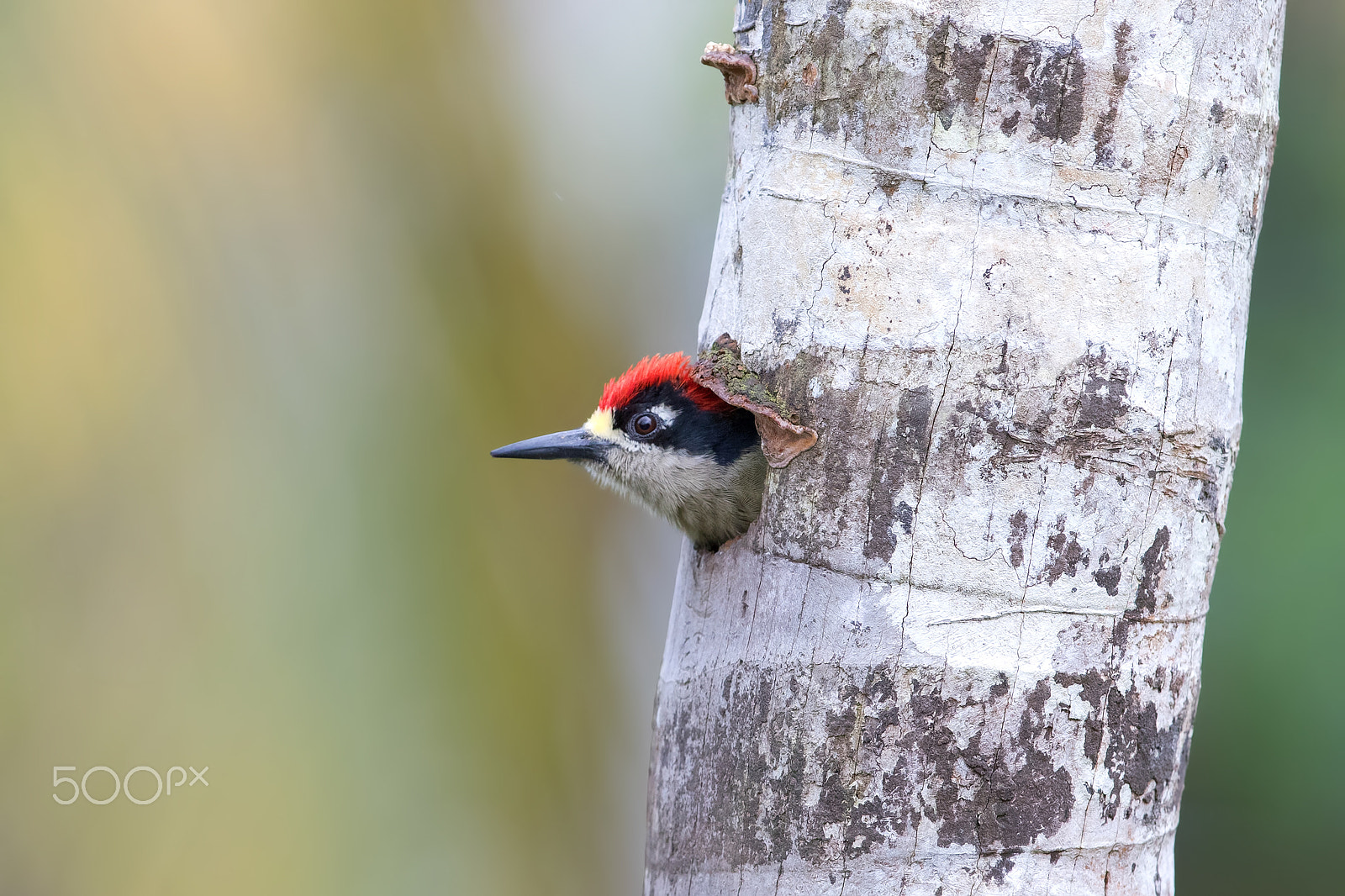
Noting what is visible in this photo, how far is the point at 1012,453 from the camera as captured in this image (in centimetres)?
201

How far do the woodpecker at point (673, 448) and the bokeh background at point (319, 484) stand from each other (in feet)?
6.70

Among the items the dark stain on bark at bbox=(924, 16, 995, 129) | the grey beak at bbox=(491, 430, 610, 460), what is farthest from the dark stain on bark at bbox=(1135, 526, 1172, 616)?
the grey beak at bbox=(491, 430, 610, 460)

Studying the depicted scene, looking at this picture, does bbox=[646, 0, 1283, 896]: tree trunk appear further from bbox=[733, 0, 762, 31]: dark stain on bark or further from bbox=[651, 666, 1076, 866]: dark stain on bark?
bbox=[733, 0, 762, 31]: dark stain on bark

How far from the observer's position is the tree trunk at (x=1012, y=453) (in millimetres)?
1968

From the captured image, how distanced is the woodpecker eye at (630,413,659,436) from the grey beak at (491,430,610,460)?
96 millimetres

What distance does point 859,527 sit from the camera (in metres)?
2.08

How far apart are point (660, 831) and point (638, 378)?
1.40 meters

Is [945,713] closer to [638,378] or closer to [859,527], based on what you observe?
[859,527]

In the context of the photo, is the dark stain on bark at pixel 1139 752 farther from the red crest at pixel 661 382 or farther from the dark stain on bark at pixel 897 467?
the red crest at pixel 661 382

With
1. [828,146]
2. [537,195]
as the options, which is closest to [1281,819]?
[828,146]

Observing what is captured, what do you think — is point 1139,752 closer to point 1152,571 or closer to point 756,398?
point 1152,571

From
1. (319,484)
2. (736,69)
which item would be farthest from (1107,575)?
(319,484)

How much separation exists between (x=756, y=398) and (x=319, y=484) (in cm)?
332

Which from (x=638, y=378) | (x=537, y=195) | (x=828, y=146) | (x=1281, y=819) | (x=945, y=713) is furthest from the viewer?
(x=537, y=195)
